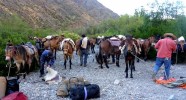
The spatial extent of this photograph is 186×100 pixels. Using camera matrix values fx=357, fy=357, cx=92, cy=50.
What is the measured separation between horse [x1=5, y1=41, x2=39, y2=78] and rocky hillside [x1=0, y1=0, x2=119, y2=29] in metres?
39.8

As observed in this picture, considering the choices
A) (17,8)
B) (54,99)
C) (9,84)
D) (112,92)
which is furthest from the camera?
(17,8)

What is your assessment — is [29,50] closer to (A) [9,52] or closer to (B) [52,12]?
(A) [9,52]

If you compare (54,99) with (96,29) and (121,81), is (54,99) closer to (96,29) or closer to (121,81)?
(121,81)

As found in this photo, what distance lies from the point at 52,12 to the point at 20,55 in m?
65.1

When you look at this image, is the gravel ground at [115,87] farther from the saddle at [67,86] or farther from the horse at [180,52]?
the horse at [180,52]

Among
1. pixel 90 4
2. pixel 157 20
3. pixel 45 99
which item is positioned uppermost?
pixel 90 4

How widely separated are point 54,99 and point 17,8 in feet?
192

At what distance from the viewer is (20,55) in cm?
1667

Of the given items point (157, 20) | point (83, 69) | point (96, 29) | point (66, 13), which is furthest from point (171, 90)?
point (66, 13)

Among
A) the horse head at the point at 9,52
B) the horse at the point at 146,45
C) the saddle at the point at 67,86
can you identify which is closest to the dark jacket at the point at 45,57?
the horse head at the point at 9,52

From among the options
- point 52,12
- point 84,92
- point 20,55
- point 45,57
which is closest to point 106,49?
point 45,57

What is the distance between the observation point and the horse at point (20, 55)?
15.6m

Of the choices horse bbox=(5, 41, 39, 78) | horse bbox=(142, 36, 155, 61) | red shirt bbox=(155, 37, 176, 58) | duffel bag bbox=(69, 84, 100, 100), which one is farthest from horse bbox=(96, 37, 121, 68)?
duffel bag bbox=(69, 84, 100, 100)

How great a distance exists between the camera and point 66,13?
8794cm
